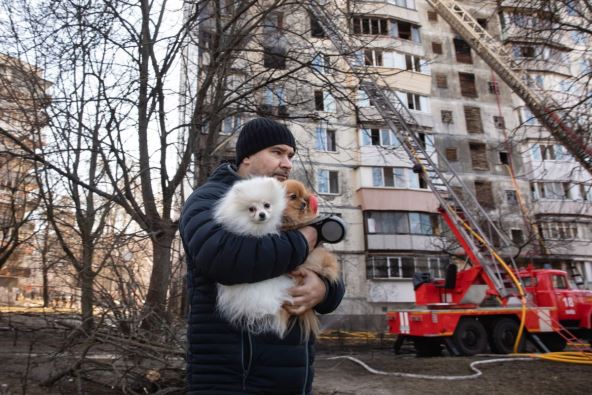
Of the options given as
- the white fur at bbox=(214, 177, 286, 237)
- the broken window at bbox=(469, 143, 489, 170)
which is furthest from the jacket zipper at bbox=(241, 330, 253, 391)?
the broken window at bbox=(469, 143, 489, 170)

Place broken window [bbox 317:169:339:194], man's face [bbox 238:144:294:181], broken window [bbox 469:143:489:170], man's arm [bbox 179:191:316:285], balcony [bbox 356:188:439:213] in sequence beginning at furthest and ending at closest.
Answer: broken window [bbox 469:143:489:170] → broken window [bbox 317:169:339:194] → balcony [bbox 356:188:439:213] → man's face [bbox 238:144:294:181] → man's arm [bbox 179:191:316:285]

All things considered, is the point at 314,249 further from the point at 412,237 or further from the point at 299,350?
the point at 412,237

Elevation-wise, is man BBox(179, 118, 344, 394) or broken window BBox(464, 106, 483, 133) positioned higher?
broken window BBox(464, 106, 483, 133)

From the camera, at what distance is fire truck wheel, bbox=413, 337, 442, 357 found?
1149 cm

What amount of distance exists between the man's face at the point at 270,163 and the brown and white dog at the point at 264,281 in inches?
9.6

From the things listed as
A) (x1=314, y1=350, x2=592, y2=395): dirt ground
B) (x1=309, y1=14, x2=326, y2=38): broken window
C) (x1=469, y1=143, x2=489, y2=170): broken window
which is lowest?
(x1=314, y1=350, x2=592, y2=395): dirt ground

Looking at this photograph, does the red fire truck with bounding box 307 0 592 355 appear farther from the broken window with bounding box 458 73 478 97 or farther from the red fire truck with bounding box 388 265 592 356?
the broken window with bounding box 458 73 478 97

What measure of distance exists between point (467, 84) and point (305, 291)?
1415 inches

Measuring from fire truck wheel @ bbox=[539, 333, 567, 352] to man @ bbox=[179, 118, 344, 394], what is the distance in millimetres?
12459

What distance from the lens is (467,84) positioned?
3350 centimetres

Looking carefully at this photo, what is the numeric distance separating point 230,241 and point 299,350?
22.7 inches

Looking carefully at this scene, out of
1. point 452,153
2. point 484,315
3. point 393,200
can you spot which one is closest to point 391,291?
point 393,200

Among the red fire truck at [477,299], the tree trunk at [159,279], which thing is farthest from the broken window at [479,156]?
the tree trunk at [159,279]

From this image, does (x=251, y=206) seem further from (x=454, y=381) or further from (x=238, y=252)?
(x=454, y=381)
